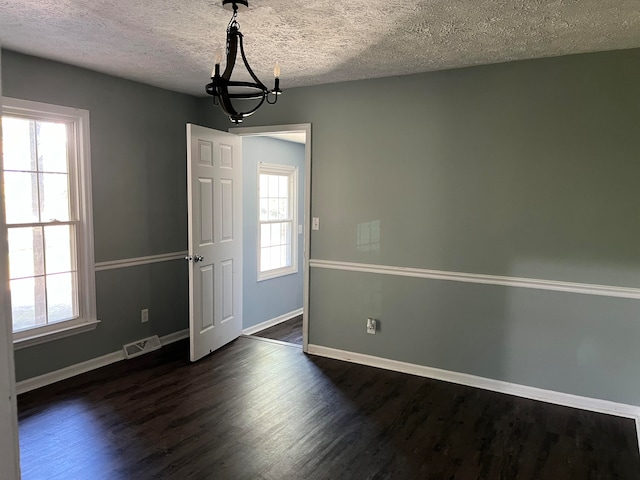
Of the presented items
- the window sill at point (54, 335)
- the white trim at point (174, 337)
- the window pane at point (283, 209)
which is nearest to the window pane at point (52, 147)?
the window sill at point (54, 335)

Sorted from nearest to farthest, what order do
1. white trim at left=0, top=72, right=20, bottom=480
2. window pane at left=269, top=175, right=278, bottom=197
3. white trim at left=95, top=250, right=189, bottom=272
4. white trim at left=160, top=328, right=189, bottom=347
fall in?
white trim at left=0, top=72, right=20, bottom=480, white trim at left=95, top=250, right=189, bottom=272, white trim at left=160, top=328, right=189, bottom=347, window pane at left=269, top=175, right=278, bottom=197

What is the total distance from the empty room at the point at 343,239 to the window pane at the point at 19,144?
2 centimetres

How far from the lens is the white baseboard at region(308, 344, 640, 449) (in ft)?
9.91

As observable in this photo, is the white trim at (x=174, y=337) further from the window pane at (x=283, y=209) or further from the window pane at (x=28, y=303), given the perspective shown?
the window pane at (x=283, y=209)

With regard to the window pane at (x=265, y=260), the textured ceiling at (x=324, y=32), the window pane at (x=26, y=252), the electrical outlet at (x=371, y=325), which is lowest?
the electrical outlet at (x=371, y=325)

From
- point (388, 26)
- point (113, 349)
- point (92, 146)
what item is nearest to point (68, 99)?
point (92, 146)

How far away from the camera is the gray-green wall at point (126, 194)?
3312mm

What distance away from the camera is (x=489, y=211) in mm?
3297

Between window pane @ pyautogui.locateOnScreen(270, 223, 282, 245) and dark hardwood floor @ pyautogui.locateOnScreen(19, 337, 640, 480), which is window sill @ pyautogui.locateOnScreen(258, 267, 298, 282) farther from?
dark hardwood floor @ pyautogui.locateOnScreen(19, 337, 640, 480)

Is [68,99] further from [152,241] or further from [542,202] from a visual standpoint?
[542,202]

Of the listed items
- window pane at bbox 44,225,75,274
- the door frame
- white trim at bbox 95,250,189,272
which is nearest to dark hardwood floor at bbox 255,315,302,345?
the door frame

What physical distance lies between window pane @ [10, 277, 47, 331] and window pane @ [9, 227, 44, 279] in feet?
0.21

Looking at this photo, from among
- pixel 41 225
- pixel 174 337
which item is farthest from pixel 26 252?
pixel 174 337

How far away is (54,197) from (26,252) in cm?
46
